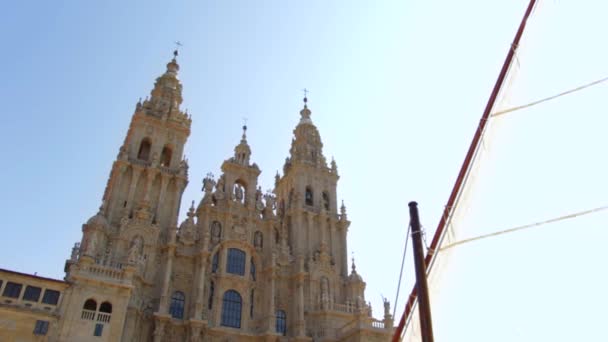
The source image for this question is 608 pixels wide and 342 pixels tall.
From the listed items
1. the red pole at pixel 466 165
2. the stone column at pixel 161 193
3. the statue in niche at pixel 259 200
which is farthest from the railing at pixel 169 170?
the red pole at pixel 466 165

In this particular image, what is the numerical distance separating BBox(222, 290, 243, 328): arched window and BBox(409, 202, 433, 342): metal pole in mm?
34660

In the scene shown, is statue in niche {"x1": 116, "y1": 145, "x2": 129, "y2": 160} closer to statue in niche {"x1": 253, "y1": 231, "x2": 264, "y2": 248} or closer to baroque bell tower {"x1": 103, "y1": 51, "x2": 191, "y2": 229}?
baroque bell tower {"x1": 103, "y1": 51, "x2": 191, "y2": 229}

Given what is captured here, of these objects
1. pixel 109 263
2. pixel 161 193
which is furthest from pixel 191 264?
pixel 109 263

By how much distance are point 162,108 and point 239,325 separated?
2357cm

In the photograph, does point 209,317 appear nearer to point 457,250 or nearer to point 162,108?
point 162,108

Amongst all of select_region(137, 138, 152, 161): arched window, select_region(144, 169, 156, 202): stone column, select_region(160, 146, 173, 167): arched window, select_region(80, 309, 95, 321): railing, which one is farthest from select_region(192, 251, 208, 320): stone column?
select_region(137, 138, 152, 161): arched window

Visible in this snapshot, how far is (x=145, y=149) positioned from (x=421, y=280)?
44137 millimetres

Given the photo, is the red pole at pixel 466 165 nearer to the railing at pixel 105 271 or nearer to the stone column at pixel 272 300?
the railing at pixel 105 271

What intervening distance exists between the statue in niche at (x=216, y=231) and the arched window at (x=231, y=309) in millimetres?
5192

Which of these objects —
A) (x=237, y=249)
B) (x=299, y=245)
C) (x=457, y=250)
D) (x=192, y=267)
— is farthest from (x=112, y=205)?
(x=457, y=250)

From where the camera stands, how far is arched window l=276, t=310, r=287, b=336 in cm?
4219

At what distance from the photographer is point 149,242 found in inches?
1576

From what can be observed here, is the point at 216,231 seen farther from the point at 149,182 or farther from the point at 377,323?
the point at 377,323

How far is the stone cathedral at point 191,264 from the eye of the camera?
30328mm
